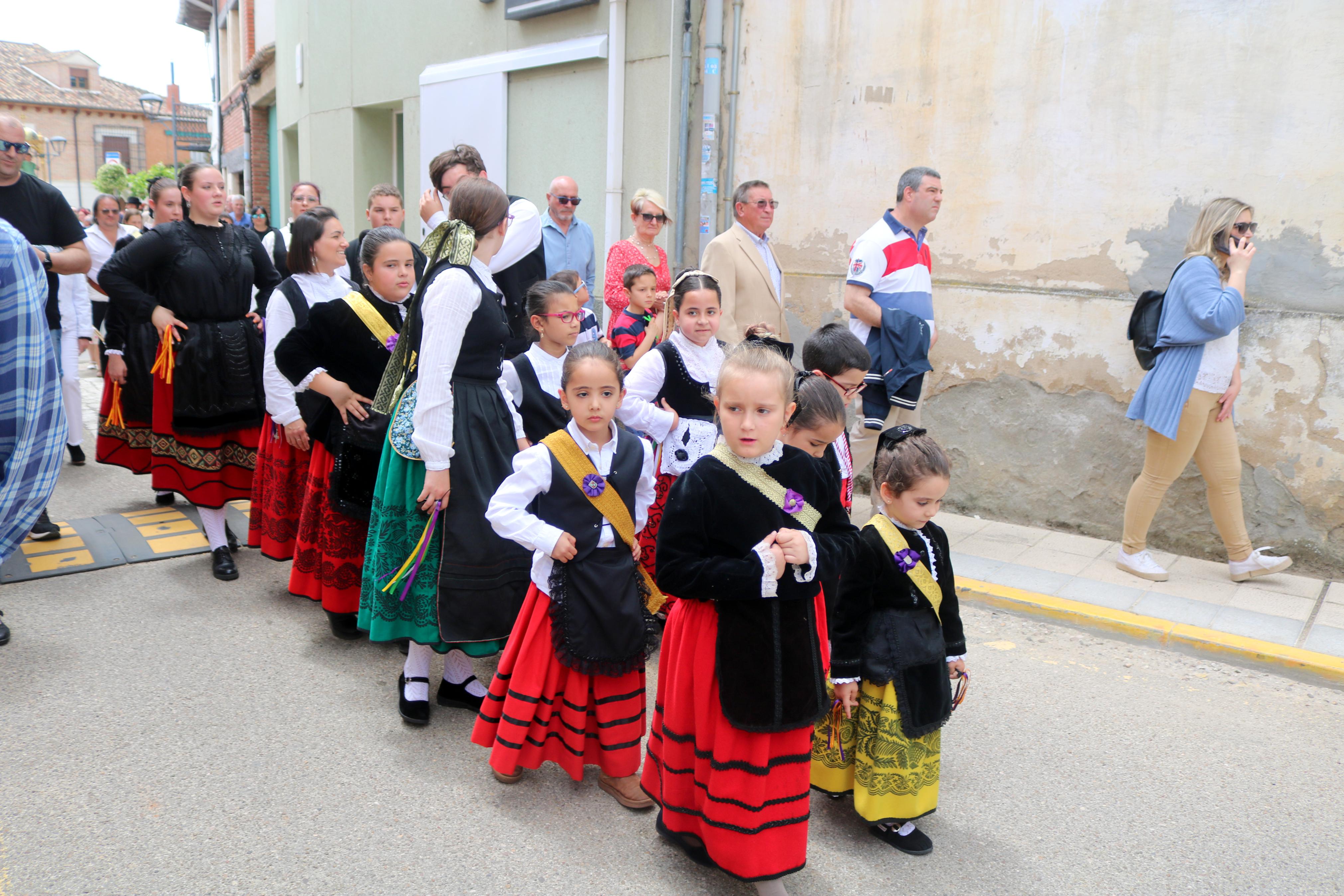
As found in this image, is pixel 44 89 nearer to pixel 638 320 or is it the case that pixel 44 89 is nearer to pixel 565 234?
pixel 565 234

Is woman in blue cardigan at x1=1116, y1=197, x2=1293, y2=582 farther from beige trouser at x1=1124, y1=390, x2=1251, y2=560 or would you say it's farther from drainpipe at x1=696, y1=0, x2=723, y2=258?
drainpipe at x1=696, y1=0, x2=723, y2=258

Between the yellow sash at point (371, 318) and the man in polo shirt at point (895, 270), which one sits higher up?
the man in polo shirt at point (895, 270)

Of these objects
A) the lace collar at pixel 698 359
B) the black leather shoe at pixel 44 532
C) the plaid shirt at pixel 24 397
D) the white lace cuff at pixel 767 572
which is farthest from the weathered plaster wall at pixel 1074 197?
the plaid shirt at pixel 24 397

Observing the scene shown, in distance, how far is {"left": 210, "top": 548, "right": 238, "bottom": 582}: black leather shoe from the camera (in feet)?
16.4

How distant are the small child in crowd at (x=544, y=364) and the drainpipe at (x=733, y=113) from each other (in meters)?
3.92

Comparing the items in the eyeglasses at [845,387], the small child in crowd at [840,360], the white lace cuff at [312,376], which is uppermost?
the small child in crowd at [840,360]

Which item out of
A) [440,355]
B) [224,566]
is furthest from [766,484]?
[224,566]

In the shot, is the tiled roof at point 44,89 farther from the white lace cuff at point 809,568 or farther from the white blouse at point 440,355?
the white lace cuff at point 809,568

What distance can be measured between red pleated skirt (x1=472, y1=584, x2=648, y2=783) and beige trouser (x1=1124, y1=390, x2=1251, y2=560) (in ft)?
11.6

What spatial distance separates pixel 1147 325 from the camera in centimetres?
528

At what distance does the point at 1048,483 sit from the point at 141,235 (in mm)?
5460

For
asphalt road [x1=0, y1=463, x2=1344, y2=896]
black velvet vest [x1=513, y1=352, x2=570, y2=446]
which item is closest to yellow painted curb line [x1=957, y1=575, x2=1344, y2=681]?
asphalt road [x1=0, y1=463, x2=1344, y2=896]

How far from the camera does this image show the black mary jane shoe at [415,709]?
3541 millimetres

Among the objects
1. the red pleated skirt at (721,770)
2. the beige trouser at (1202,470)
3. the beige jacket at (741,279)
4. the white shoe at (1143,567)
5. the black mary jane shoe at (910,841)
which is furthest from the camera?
the beige jacket at (741,279)
